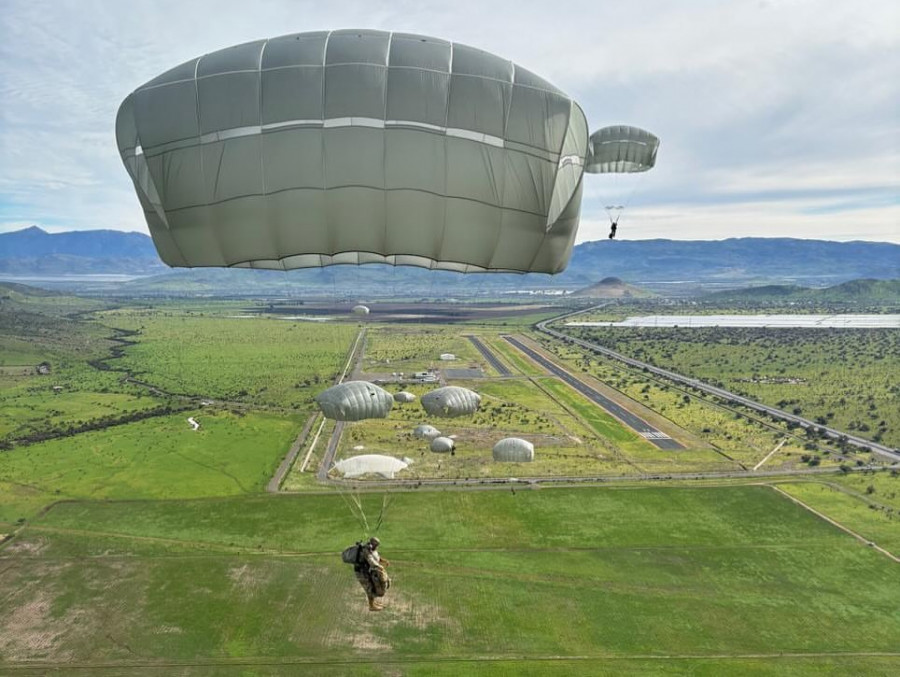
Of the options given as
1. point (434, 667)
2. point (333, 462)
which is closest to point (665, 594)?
point (434, 667)

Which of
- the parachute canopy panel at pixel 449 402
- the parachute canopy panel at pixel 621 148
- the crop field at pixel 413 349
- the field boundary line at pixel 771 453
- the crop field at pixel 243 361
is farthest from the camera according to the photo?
the crop field at pixel 413 349

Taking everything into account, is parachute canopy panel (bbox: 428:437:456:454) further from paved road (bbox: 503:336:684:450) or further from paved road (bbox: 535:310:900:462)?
paved road (bbox: 535:310:900:462)

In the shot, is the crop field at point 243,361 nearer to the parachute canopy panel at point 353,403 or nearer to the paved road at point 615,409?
the paved road at point 615,409

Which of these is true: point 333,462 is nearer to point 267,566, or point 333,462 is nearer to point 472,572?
point 267,566

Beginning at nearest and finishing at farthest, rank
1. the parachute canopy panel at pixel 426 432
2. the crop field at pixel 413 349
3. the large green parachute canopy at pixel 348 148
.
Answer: the large green parachute canopy at pixel 348 148 < the parachute canopy panel at pixel 426 432 < the crop field at pixel 413 349

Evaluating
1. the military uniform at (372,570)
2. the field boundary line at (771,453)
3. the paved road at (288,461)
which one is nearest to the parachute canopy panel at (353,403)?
the military uniform at (372,570)

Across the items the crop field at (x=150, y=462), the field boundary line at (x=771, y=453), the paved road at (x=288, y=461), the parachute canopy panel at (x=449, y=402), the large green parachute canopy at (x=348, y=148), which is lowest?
the crop field at (x=150, y=462)

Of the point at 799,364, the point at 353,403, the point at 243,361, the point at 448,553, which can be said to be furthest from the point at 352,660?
the point at 799,364

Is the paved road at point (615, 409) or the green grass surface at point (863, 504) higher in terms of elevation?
the green grass surface at point (863, 504)
